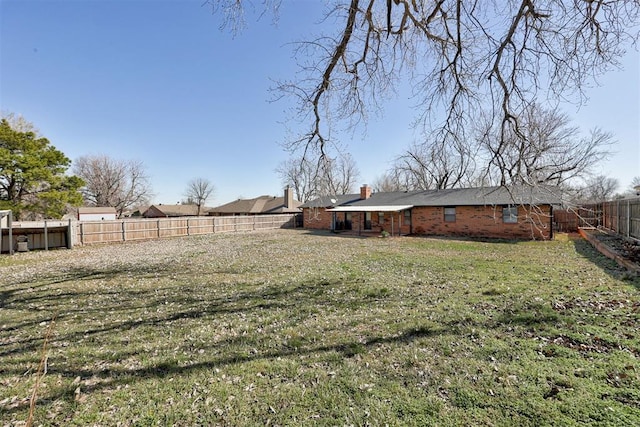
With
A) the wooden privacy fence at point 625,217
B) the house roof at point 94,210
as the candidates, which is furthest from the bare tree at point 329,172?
the house roof at point 94,210

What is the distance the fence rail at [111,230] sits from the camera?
14602mm

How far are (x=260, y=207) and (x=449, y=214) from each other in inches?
1025

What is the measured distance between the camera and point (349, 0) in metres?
5.83

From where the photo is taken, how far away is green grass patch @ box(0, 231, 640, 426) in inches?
105

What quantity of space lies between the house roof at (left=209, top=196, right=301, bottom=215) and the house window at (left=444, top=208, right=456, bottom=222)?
67.4 ft

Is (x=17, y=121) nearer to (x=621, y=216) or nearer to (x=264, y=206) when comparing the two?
(x=264, y=206)

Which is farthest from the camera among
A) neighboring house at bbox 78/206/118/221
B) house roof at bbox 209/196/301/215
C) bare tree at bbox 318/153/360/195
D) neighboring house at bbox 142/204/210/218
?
neighboring house at bbox 142/204/210/218

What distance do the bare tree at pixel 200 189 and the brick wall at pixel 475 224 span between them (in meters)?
45.5

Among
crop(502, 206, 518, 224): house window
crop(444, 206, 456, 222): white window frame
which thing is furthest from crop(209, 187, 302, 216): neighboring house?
crop(502, 206, 518, 224): house window

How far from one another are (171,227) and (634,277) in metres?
23.6

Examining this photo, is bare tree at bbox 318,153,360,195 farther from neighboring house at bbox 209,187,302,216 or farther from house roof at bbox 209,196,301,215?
house roof at bbox 209,196,301,215

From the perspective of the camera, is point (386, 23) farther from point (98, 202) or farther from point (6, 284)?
point (98, 202)

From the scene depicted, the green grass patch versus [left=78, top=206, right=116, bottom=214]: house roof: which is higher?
[left=78, top=206, right=116, bottom=214]: house roof

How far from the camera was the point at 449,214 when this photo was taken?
19.5 m
